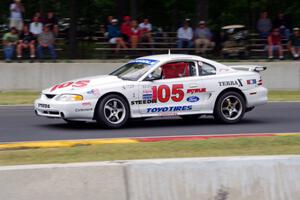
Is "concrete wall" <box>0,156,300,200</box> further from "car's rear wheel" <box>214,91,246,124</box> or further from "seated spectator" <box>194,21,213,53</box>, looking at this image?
"seated spectator" <box>194,21,213,53</box>

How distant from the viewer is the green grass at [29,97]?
19344 millimetres

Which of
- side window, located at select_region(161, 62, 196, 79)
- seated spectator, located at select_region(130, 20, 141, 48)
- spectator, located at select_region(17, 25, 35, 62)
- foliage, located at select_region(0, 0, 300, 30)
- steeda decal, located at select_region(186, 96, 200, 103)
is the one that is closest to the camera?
side window, located at select_region(161, 62, 196, 79)

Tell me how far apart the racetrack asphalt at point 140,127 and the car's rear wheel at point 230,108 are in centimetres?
18

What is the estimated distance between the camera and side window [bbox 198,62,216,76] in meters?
14.0

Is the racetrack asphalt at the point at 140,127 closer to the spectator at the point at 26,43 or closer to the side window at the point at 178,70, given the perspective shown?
the side window at the point at 178,70

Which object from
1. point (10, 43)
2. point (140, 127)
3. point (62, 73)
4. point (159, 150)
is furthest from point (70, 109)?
point (10, 43)

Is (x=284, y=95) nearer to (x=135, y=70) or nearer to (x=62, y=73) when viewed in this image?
(x=62, y=73)

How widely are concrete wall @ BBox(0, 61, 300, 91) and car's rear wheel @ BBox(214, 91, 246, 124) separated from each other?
943 centimetres

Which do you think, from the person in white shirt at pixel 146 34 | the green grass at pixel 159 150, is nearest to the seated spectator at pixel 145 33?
the person in white shirt at pixel 146 34

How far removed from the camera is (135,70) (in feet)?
45.2

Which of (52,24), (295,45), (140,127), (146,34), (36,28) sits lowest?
(140,127)

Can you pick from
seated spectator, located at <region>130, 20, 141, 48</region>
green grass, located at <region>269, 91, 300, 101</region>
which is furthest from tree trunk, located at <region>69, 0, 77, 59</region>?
green grass, located at <region>269, 91, 300, 101</region>

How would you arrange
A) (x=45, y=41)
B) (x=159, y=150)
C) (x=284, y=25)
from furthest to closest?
(x=284, y=25) → (x=45, y=41) → (x=159, y=150)

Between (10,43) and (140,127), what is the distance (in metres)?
10.6
